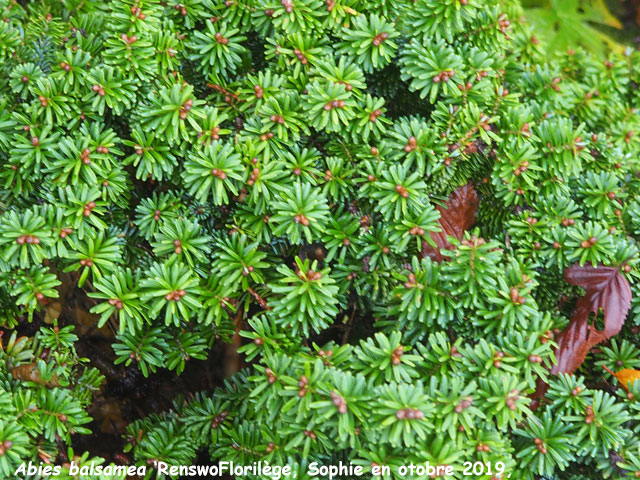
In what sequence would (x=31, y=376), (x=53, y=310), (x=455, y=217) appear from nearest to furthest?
1. (x=31, y=376)
2. (x=455, y=217)
3. (x=53, y=310)

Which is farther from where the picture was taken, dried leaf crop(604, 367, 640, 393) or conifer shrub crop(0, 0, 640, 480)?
dried leaf crop(604, 367, 640, 393)

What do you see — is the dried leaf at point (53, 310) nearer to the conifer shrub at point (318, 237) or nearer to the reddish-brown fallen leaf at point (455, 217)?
the conifer shrub at point (318, 237)

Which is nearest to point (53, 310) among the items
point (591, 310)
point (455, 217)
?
point (455, 217)

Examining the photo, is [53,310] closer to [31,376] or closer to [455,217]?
[31,376]

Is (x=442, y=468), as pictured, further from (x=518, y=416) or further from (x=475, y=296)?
(x=475, y=296)

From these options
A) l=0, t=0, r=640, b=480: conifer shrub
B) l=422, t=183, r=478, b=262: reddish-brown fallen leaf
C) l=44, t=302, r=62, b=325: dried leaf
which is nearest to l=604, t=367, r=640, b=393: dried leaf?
l=0, t=0, r=640, b=480: conifer shrub

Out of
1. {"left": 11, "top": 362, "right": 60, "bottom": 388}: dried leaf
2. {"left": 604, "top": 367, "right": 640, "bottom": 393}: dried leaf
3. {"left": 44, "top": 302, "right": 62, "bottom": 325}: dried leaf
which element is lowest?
{"left": 604, "top": 367, "right": 640, "bottom": 393}: dried leaf

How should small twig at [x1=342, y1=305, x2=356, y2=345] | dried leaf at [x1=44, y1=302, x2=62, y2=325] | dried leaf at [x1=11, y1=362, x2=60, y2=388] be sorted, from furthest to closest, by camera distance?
1. dried leaf at [x1=44, y1=302, x2=62, y2=325]
2. small twig at [x1=342, y1=305, x2=356, y2=345]
3. dried leaf at [x1=11, y1=362, x2=60, y2=388]

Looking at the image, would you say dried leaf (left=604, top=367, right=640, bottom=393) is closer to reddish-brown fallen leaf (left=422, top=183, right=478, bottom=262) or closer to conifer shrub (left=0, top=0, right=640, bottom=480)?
conifer shrub (left=0, top=0, right=640, bottom=480)
